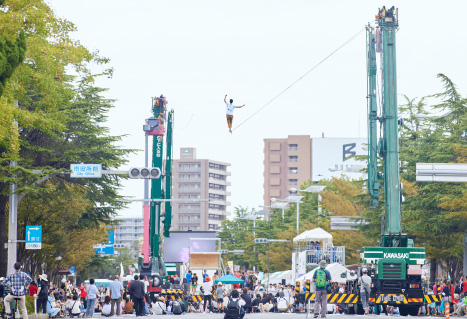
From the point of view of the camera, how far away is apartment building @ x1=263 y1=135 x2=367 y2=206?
161625 millimetres

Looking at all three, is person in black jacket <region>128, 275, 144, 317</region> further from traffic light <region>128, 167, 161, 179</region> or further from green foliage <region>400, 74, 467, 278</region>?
green foliage <region>400, 74, 467, 278</region>

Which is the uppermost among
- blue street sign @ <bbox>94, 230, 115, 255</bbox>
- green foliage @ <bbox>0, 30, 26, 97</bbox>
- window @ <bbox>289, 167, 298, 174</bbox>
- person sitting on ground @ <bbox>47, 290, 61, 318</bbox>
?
window @ <bbox>289, 167, 298, 174</bbox>

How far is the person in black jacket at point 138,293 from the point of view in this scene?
30594 mm

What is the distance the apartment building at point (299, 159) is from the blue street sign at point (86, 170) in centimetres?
12458

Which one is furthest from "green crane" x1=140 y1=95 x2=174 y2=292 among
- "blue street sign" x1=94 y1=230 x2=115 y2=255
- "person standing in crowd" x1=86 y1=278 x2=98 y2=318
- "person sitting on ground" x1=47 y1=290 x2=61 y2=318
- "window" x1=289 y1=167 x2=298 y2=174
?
"window" x1=289 y1=167 x2=298 y2=174

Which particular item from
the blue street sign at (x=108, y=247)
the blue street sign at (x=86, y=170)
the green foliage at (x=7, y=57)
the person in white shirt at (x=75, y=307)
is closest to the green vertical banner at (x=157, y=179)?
the blue street sign at (x=86, y=170)

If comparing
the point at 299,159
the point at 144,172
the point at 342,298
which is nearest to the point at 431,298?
the point at 342,298

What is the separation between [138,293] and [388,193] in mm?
9264

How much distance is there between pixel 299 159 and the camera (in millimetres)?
167750

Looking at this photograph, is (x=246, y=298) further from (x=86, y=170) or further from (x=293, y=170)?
(x=293, y=170)

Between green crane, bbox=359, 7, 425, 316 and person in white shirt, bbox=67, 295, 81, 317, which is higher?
green crane, bbox=359, 7, 425, 316

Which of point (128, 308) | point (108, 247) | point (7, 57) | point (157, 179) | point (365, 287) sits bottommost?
point (128, 308)

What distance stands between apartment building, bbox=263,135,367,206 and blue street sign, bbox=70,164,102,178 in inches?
4905

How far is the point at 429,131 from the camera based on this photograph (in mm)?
52188
